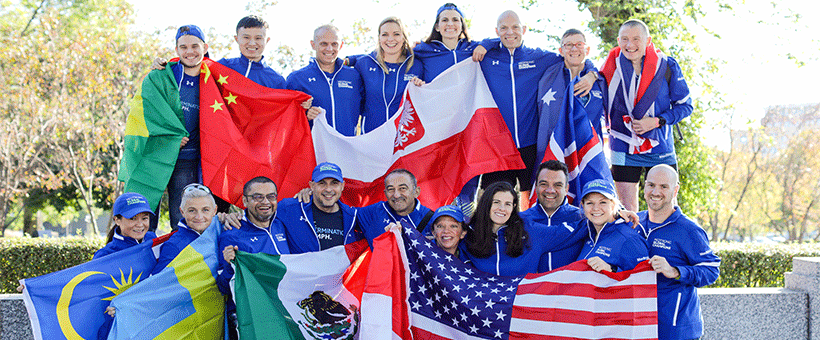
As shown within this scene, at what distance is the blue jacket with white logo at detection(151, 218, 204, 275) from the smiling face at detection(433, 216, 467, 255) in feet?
7.26

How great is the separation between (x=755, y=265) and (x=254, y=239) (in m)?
8.18

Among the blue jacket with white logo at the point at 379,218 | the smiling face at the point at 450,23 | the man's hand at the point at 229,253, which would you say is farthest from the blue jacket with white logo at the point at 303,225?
the smiling face at the point at 450,23

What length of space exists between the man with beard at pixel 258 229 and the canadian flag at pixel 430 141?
4.55ft

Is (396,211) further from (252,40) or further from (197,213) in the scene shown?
(252,40)

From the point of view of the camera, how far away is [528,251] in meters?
5.78

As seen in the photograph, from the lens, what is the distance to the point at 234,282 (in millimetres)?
5387

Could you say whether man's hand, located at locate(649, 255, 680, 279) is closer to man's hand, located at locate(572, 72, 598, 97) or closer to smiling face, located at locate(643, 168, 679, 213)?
smiling face, located at locate(643, 168, 679, 213)

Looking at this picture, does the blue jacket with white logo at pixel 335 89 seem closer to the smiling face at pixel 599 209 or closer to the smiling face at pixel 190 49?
the smiling face at pixel 190 49

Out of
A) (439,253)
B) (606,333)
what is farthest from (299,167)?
(606,333)

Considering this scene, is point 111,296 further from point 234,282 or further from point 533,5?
point 533,5

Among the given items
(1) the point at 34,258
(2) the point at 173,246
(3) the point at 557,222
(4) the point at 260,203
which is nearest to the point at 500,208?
(3) the point at 557,222

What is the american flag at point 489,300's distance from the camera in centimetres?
514

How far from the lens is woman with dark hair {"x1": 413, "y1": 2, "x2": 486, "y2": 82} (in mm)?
7379

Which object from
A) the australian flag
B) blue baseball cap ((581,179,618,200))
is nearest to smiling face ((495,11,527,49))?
the australian flag
